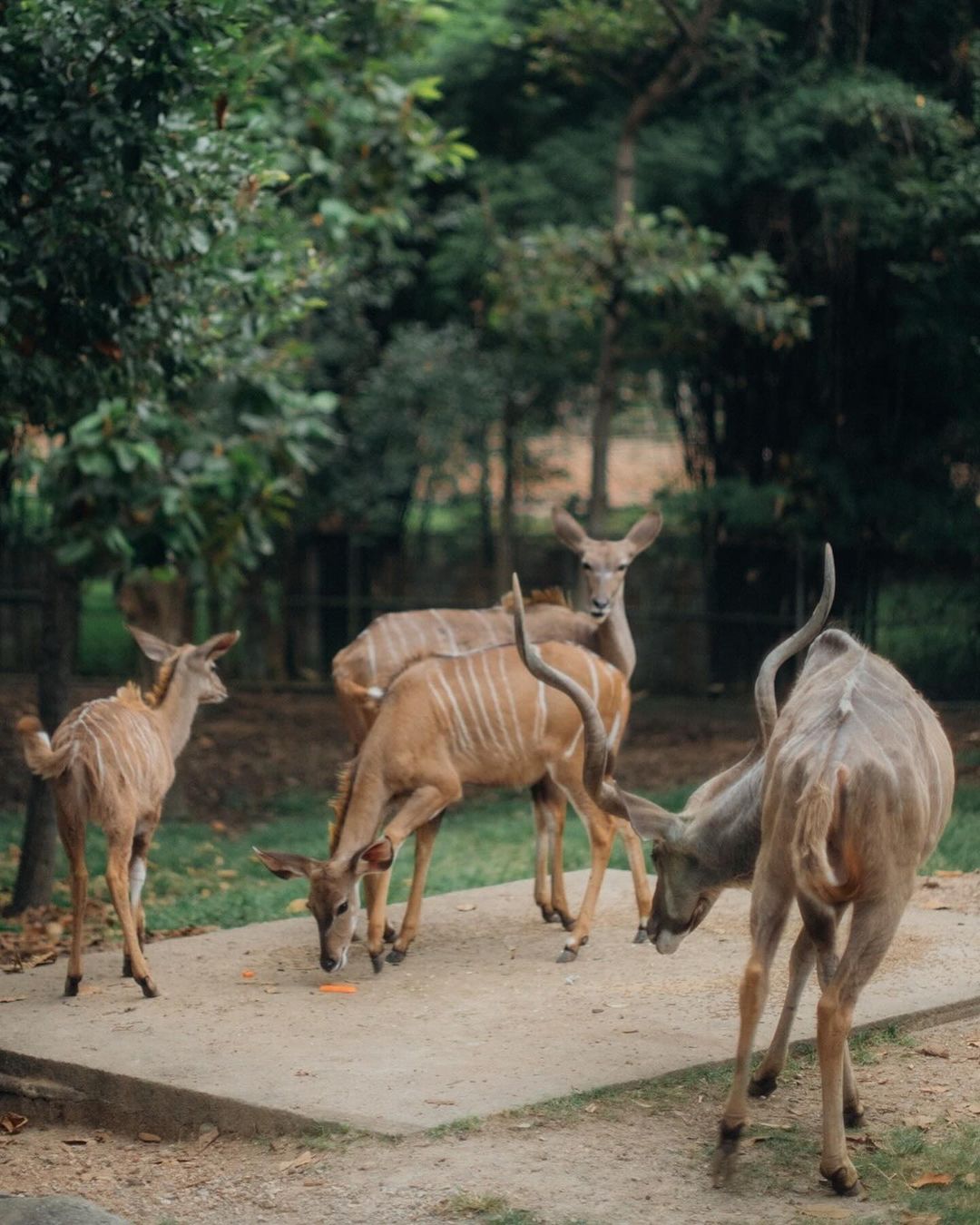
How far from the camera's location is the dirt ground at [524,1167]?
176 inches

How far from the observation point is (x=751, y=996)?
4676 mm

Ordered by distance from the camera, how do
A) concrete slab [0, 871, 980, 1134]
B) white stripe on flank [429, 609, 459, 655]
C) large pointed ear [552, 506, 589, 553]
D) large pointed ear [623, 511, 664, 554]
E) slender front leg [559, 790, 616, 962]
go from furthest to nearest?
large pointed ear [552, 506, 589, 553], large pointed ear [623, 511, 664, 554], white stripe on flank [429, 609, 459, 655], slender front leg [559, 790, 616, 962], concrete slab [0, 871, 980, 1134]

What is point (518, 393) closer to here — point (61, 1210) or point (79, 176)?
point (79, 176)

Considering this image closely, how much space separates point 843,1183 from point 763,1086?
2.21 ft

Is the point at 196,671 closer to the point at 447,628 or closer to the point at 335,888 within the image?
the point at 335,888

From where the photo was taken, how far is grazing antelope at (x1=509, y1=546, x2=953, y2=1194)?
4539 millimetres

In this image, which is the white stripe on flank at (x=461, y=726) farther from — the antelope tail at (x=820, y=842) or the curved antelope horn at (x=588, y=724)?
the antelope tail at (x=820, y=842)

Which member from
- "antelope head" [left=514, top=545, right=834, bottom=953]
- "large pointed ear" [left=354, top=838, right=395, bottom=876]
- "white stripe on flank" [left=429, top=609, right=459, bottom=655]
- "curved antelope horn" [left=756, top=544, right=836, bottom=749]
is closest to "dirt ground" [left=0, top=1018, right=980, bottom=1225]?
"antelope head" [left=514, top=545, right=834, bottom=953]

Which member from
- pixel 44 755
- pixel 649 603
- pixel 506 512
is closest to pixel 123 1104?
pixel 44 755

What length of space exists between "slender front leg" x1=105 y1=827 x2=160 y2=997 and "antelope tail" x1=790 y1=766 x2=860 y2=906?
9.38 feet

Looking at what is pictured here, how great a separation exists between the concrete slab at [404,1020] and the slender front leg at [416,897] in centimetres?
8

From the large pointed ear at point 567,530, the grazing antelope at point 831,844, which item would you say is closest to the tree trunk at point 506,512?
the large pointed ear at point 567,530

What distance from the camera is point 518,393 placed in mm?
15945

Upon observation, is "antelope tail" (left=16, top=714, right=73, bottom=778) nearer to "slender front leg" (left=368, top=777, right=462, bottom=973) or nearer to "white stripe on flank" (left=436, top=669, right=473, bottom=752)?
"slender front leg" (left=368, top=777, right=462, bottom=973)
